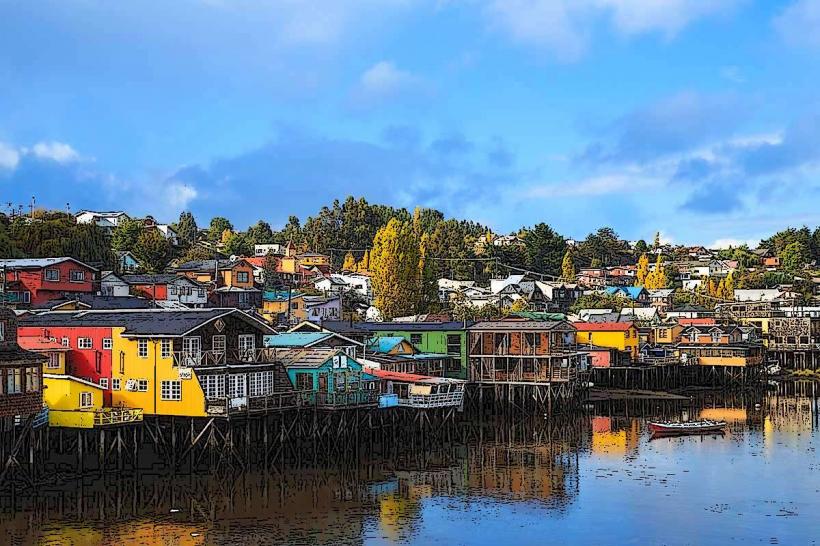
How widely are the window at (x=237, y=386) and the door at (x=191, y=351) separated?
1596 millimetres

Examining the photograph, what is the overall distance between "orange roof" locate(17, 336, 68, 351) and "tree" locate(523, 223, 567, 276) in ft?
335

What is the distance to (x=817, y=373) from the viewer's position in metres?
97.7

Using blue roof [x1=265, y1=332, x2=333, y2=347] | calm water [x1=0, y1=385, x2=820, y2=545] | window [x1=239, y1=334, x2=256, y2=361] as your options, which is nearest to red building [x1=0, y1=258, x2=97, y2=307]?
blue roof [x1=265, y1=332, x2=333, y2=347]

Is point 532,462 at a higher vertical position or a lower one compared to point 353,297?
lower

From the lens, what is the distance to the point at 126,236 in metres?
102

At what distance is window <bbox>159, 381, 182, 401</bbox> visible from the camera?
4034cm

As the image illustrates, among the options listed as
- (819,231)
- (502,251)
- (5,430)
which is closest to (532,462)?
(5,430)

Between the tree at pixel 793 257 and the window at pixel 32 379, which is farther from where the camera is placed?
the tree at pixel 793 257

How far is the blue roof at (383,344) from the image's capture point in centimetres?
5925

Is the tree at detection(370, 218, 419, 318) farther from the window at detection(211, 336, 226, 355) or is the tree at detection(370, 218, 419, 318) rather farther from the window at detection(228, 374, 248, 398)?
the window at detection(228, 374, 248, 398)

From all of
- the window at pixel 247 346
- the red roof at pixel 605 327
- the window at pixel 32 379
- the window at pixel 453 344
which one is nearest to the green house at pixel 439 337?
the window at pixel 453 344

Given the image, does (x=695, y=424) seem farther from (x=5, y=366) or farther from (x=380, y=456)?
(x=5, y=366)

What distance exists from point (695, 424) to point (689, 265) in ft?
362

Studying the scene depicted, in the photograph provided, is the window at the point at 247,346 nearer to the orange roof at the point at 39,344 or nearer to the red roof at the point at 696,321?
the orange roof at the point at 39,344
